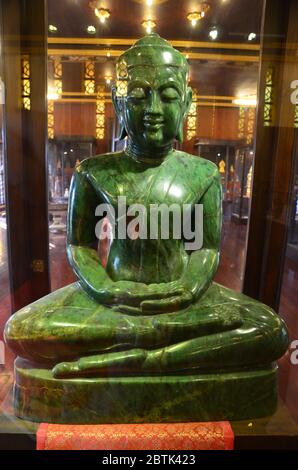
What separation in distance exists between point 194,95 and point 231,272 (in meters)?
0.92

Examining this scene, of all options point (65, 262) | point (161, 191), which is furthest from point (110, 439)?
point (65, 262)

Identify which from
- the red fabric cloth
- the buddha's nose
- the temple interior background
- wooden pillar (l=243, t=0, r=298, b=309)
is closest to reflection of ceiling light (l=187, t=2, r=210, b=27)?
the temple interior background

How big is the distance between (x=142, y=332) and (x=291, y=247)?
1061 mm

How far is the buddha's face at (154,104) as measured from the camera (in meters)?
1.22

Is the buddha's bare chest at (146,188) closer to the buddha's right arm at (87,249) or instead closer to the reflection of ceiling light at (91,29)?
the buddha's right arm at (87,249)

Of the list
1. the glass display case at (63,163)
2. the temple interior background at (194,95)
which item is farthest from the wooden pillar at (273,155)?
the glass display case at (63,163)

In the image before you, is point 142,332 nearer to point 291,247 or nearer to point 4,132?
point 291,247

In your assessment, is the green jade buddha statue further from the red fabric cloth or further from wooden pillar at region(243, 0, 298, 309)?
wooden pillar at region(243, 0, 298, 309)

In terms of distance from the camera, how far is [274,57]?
1.62 m

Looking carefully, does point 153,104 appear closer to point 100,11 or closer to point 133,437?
point 100,11

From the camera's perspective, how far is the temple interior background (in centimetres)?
155

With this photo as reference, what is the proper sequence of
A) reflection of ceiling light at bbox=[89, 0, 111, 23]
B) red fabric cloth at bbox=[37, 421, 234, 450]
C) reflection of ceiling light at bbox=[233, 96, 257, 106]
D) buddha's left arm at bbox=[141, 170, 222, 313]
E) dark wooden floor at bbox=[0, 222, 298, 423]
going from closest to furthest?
red fabric cloth at bbox=[37, 421, 234, 450] < buddha's left arm at bbox=[141, 170, 222, 313] < reflection of ceiling light at bbox=[89, 0, 111, 23] < reflection of ceiling light at bbox=[233, 96, 257, 106] < dark wooden floor at bbox=[0, 222, 298, 423]

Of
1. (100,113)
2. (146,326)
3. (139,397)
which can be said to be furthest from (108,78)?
(139,397)

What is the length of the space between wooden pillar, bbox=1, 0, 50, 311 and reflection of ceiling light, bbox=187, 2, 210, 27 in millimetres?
663
